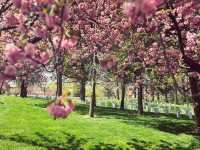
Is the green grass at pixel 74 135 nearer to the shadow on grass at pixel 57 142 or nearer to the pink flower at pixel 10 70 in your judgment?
the shadow on grass at pixel 57 142

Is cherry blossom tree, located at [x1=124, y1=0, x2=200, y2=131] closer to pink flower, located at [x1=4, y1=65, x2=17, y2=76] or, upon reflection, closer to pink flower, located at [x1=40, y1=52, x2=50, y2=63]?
pink flower, located at [x1=40, y1=52, x2=50, y2=63]

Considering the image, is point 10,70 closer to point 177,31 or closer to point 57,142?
point 177,31

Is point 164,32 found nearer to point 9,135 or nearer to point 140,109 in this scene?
point 9,135

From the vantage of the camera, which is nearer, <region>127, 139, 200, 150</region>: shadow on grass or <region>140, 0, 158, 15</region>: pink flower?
<region>140, 0, 158, 15</region>: pink flower

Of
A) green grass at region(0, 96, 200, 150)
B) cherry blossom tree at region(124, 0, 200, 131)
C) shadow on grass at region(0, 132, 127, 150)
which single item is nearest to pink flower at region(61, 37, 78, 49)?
cherry blossom tree at region(124, 0, 200, 131)

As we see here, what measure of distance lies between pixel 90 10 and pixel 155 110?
27.3m

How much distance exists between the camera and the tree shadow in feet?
67.9

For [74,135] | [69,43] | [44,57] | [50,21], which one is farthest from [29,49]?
[74,135]

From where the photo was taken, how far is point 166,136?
27.4 metres

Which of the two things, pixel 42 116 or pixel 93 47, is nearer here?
pixel 42 116

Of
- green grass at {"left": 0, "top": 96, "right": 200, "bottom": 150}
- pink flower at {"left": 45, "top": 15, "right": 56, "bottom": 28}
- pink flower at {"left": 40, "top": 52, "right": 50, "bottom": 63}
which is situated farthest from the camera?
green grass at {"left": 0, "top": 96, "right": 200, "bottom": 150}

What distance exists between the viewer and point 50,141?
2150 cm

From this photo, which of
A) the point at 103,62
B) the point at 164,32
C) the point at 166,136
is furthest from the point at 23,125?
the point at 103,62

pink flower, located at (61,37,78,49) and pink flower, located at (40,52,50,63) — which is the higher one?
pink flower, located at (61,37,78,49)
